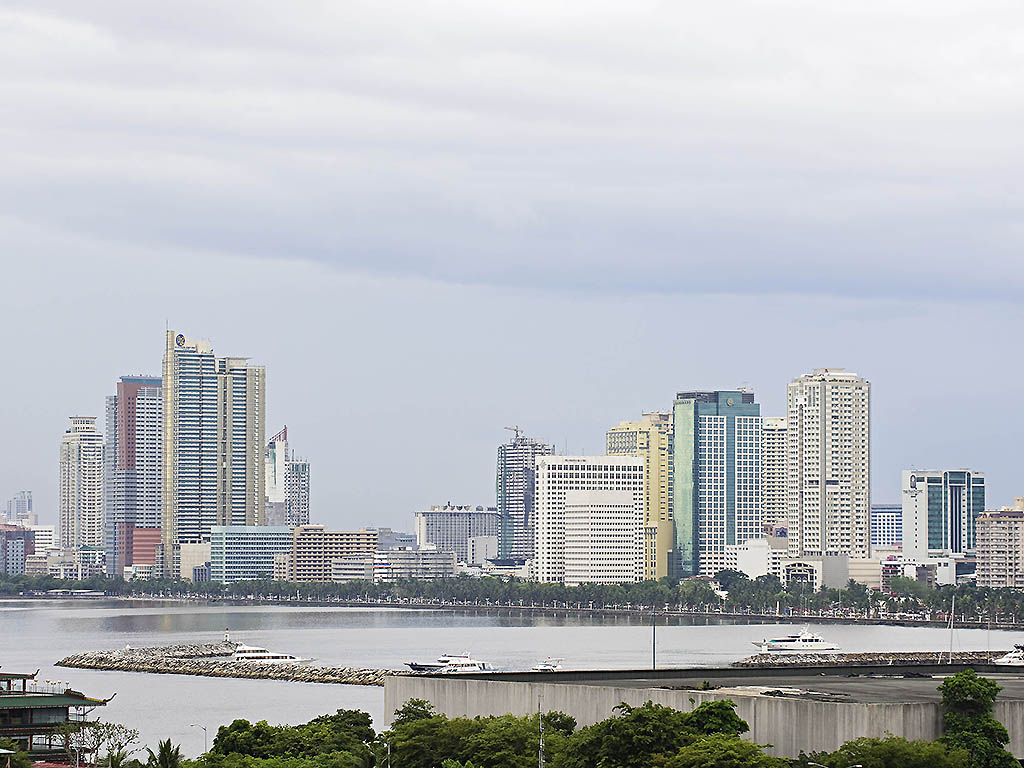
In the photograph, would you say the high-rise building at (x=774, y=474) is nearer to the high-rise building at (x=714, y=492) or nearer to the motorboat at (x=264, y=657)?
the high-rise building at (x=714, y=492)

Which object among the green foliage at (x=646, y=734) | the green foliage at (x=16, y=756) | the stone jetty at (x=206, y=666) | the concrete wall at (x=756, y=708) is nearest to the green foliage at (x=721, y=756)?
the green foliage at (x=646, y=734)

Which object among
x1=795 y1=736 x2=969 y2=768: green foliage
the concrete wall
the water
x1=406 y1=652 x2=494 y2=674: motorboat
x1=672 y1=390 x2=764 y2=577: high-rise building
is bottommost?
the water

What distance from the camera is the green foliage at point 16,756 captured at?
29.9 m

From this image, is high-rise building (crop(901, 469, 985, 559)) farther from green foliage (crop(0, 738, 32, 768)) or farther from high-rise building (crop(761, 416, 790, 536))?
green foliage (crop(0, 738, 32, 768))

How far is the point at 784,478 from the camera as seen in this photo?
194500 millimetres

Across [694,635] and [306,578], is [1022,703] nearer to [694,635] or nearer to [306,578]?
[694,635]

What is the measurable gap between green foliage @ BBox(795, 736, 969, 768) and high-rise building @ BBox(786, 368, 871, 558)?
499 ft

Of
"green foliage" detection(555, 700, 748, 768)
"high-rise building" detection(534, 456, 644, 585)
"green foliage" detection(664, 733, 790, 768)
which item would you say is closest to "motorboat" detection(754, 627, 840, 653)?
"green foliage" detection(555, 700, 748, 768)

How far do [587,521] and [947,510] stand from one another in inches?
1441

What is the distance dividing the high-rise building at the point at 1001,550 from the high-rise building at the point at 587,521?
29.4 meters

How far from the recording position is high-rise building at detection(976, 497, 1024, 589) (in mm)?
160750

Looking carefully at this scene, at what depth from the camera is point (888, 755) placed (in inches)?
1120

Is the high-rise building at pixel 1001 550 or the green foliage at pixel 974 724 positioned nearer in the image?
the green foliage at pixel 974 724

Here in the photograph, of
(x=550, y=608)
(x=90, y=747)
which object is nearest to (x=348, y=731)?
(x=90, y=747)
